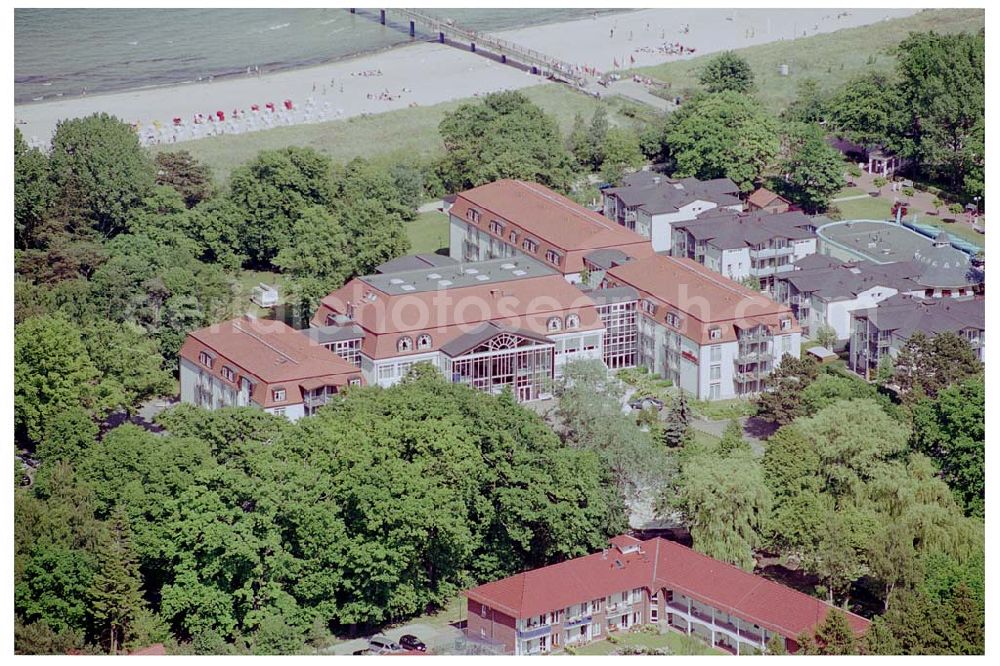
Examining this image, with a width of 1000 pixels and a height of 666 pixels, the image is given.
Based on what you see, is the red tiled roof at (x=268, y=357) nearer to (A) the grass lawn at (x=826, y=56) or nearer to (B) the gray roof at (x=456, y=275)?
(B) the gray roof at (x=456, y=275)

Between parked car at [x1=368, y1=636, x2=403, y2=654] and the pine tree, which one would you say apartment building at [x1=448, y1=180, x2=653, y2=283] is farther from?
the pine tree

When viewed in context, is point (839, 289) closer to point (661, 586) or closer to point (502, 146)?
point (502, 146)

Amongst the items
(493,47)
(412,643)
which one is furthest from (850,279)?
(493,47)

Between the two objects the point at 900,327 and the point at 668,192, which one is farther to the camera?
the point at 668,192

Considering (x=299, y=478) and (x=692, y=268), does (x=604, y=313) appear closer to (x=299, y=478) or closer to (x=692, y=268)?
(x=692, y=268)

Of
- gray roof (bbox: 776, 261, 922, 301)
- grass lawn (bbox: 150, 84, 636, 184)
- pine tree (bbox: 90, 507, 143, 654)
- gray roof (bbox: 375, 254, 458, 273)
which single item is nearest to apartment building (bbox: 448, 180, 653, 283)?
gray roof (bbox: 375, 254, 458, 273)
